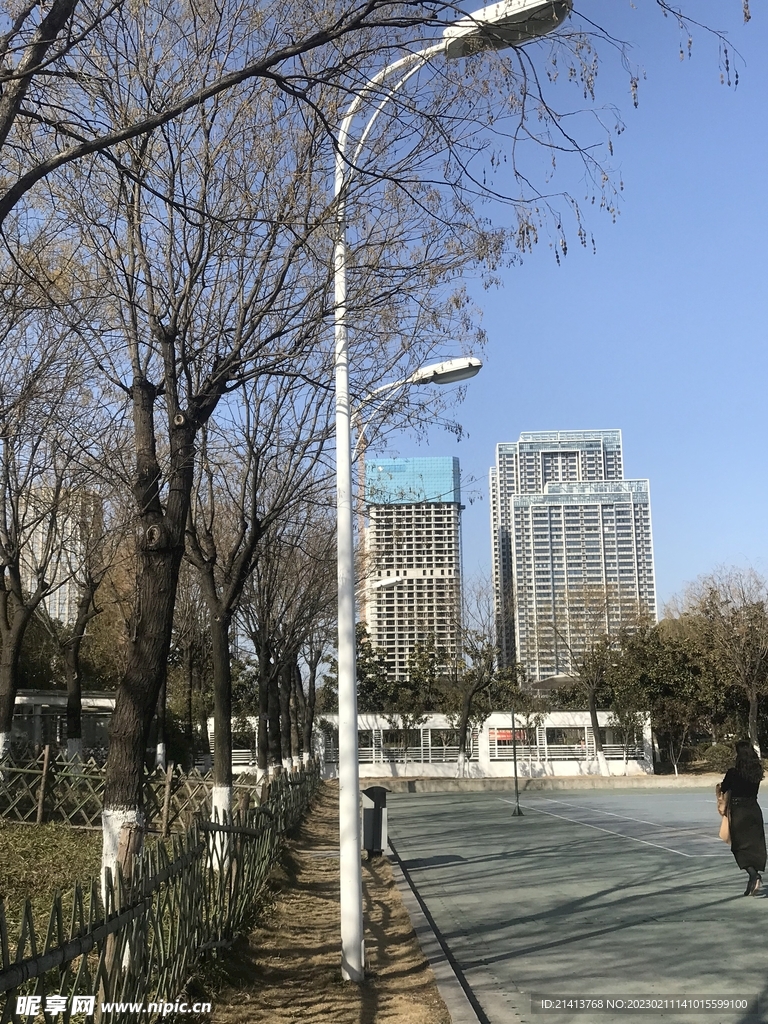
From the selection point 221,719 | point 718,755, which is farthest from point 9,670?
point 718,755

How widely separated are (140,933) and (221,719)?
869 cm

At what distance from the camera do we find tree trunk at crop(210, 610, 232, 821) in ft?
44.3

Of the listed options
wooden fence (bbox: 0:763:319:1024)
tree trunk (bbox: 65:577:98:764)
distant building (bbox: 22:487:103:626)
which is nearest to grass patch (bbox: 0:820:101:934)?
wooden fence (bbox: 0:763:319:1024)

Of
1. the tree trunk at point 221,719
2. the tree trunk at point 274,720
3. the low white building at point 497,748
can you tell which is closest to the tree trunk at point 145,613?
the tree trunk at point 221,719

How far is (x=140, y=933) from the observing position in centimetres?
565

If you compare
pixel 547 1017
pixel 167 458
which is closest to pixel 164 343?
pixel 167 458

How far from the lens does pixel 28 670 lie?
37.4 metres

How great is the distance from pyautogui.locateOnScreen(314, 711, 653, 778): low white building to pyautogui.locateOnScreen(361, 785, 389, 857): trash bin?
3026cm

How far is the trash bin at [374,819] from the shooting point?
15375 millimetres

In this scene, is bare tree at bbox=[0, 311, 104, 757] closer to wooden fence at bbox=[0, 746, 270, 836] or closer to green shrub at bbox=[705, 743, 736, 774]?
wooden fence at bbox=[0, 746, 270, 836]

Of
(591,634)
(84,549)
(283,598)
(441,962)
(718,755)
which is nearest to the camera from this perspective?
(441,962)

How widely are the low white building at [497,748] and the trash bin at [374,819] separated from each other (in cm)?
3026

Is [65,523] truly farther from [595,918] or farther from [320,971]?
[320,971]

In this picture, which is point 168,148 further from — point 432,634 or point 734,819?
point 432,634
